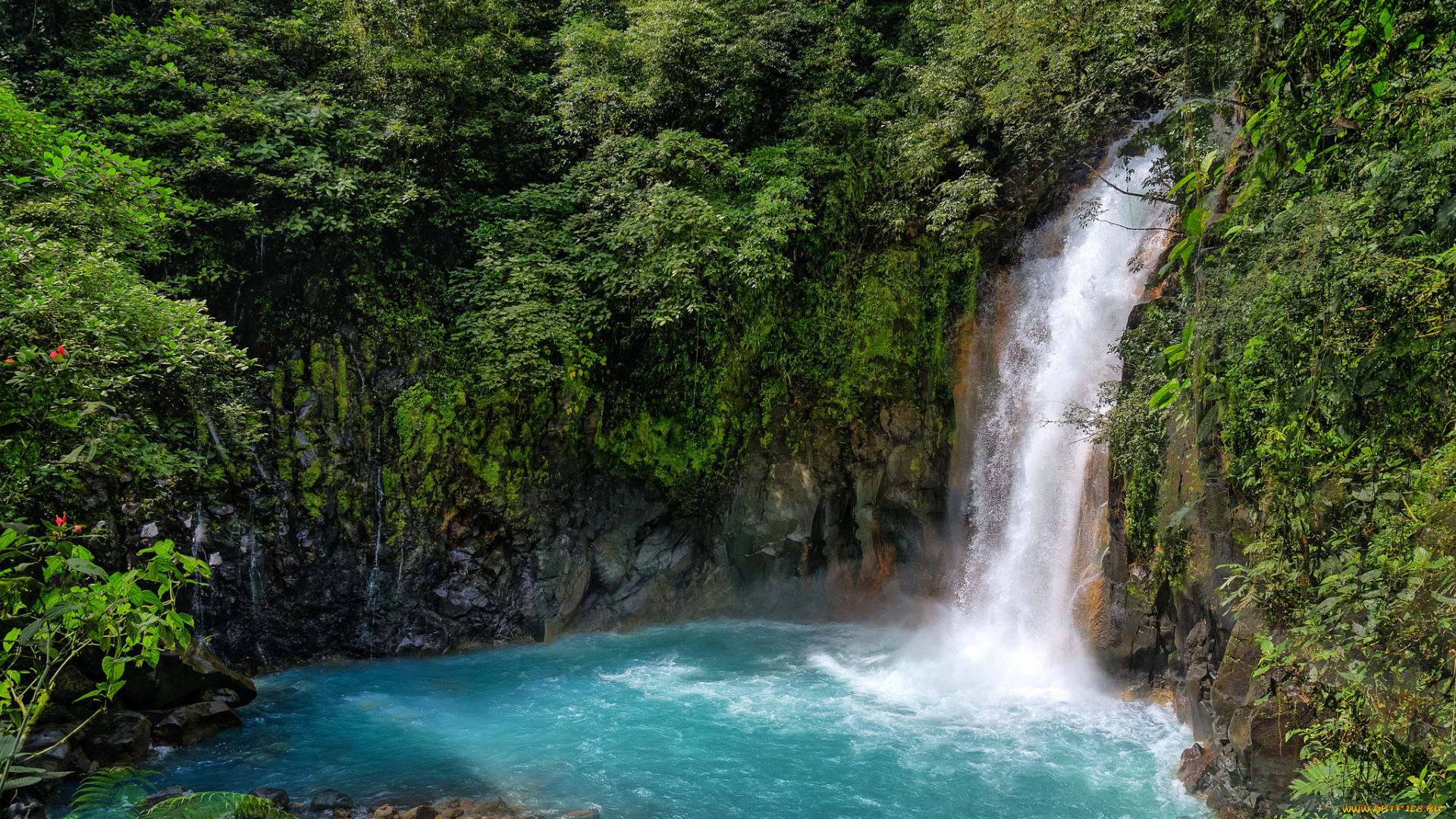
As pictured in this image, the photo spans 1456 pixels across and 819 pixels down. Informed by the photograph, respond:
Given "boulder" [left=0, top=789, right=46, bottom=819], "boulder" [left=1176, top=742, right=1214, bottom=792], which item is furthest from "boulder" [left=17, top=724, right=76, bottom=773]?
"boulder" [left=1176, top=742, right=1214, bottom=792]

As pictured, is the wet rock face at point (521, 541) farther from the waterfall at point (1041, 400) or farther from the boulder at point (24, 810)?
the boulder at point (24, 810)

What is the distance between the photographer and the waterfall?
31.2 feet

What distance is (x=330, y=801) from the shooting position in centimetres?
599

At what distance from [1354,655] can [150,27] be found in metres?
13.7

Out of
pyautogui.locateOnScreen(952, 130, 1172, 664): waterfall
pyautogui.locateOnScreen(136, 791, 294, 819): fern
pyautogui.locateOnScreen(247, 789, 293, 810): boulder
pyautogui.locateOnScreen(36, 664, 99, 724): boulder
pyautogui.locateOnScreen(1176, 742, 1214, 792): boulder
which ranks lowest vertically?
pyautogui.locateOnScreen(247, 789, 293, 810): boulder

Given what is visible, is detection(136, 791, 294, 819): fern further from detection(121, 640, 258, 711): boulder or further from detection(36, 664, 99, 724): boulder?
detection(121, 640, 258, 711): boulder

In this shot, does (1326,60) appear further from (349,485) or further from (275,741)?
(349,485)

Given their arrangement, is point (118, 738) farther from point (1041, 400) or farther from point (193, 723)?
point (1041, 400)

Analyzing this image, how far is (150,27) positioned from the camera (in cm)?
962

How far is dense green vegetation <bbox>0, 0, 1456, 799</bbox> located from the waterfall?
0.71 metres

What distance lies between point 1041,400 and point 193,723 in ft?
35.3

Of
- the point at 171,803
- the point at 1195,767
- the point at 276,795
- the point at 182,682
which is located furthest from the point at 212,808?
the point at 1195,767

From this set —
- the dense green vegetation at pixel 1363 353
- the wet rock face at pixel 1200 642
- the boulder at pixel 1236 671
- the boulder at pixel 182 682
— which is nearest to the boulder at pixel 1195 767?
the wet rock face at pixel 1200 642

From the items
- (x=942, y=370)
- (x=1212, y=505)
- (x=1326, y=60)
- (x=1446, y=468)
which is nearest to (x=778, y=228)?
(x=942, y=370)
